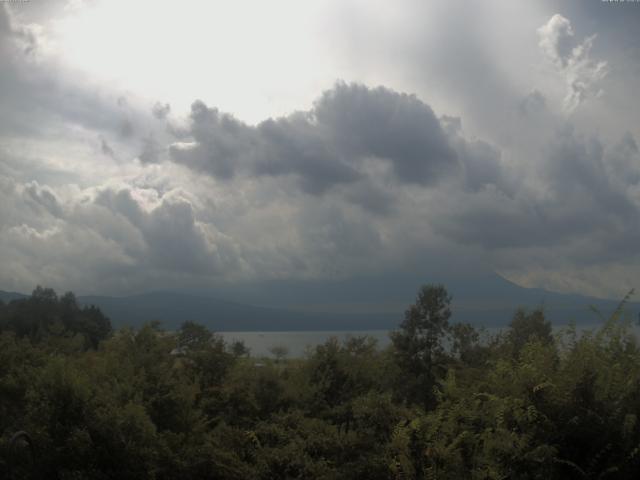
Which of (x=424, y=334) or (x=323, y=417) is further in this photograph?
(x=424, y=334)

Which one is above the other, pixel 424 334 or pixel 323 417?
pixel 424 334

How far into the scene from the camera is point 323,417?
504 inches

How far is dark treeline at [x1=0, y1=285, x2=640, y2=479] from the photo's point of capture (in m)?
6.44

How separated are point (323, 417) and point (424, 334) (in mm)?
14242

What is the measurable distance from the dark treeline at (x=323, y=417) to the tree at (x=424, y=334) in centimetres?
928

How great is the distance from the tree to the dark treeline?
30.5 feet

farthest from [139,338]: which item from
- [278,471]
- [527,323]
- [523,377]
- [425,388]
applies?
[527,323]

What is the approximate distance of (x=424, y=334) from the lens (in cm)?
2627

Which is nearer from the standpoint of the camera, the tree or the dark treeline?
the dark treeline

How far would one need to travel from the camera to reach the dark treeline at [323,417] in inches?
254

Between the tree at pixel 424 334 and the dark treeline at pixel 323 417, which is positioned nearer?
the dark treeline at pixel 323 417

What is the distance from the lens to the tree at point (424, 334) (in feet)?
83.0

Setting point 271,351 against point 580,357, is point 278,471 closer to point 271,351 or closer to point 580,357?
point 580,357

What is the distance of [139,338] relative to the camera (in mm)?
15117
